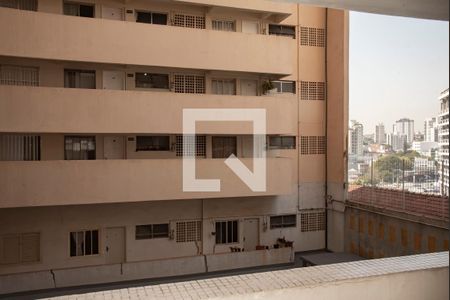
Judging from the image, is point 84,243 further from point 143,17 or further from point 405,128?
point 405,128

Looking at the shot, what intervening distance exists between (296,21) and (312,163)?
5.71 meters

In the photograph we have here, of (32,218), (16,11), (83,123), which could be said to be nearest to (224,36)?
(83,123)

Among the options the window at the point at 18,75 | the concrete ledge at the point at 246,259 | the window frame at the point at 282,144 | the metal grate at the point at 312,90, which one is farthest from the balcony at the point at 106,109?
the concrete ledge at the point at 246,259

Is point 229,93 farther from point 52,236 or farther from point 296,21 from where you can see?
point 52,236

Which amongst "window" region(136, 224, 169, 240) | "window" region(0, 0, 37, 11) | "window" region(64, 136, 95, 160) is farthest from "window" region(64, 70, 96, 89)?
"window" region(136, 224, 169, 240)

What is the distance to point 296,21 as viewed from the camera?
48.4ft

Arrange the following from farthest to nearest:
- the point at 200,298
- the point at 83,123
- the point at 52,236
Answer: the point at 52,236, the point at 83,123, the point at 200,298

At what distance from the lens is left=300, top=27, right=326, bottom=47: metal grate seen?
49.0 feet

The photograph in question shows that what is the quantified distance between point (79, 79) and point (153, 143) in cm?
312

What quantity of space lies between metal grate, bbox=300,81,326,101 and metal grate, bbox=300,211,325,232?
471cm

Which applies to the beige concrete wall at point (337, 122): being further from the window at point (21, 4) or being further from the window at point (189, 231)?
the window at point (21, 4)

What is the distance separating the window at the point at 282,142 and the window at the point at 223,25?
14.2 feet

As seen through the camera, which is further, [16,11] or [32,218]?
[32,218]

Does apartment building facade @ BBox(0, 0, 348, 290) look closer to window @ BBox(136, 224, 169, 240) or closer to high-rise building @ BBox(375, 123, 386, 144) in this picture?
window @ BBox(136, 224, 169, 240)
